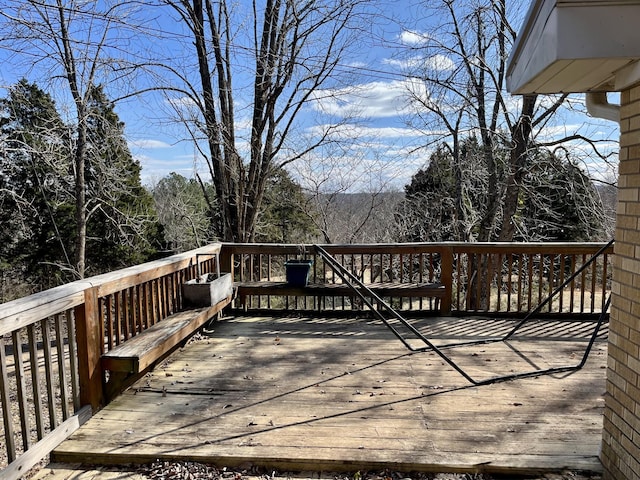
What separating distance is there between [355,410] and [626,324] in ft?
5.03

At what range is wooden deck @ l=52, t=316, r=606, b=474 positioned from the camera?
2.17 m

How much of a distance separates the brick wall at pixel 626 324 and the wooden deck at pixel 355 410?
8.8 inches

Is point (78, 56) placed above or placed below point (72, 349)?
above

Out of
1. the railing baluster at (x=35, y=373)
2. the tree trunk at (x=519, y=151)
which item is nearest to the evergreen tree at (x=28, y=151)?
the railing baluster at (x=35, y=373)

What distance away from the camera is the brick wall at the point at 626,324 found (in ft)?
5.98

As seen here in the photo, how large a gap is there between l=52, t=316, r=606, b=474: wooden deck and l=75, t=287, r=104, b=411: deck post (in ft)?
0.50

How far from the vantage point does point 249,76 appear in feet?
22.7

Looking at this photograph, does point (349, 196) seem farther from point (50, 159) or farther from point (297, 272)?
point (50, 159)

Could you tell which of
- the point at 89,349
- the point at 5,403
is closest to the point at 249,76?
the point at 89,349

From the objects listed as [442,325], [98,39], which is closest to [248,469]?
[442,325]

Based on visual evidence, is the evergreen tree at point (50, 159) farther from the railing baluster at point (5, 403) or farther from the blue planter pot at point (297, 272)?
the railing baluster at point (5, 403)

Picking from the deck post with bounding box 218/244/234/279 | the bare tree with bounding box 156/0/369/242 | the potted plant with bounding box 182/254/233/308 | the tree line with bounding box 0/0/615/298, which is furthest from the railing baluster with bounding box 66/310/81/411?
the bare tree with bounding box 156/0/369/242

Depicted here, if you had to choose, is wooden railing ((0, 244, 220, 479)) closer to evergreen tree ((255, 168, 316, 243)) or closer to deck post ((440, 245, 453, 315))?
deck post ((440, 245, 453, 315))

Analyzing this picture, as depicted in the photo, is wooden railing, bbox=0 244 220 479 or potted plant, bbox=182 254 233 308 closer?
wooden railing, bbox=0 244 220 479
